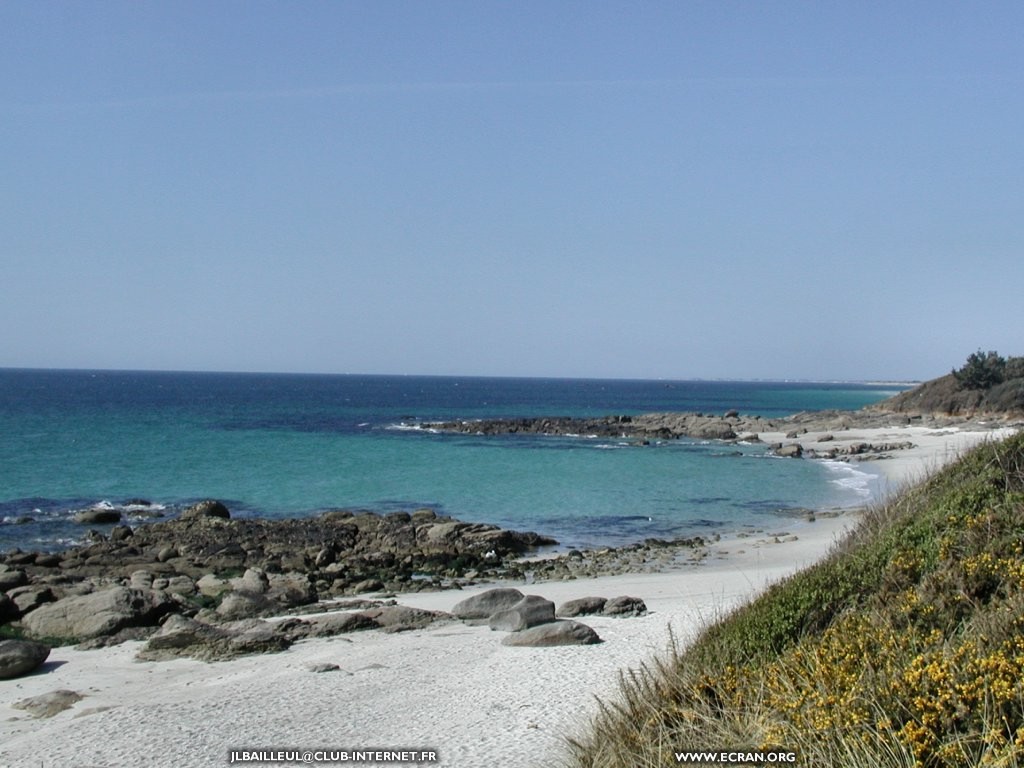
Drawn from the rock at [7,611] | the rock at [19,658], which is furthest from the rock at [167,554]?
the rock at [19,658]

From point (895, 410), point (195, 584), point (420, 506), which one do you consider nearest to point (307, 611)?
point (195, 584)

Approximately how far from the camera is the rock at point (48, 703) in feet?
37.2

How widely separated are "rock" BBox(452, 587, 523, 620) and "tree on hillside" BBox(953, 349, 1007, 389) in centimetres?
6999

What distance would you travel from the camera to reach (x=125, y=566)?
2355 centimetres

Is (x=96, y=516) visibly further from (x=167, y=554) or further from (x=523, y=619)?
(x=523, y=619)

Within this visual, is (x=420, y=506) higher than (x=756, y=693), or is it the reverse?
(x=756, y=693)

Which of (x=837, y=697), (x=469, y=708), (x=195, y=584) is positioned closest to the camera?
(x=837, y=697)

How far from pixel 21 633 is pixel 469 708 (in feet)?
34.1

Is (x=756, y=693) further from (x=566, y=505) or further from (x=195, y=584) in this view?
(x=566, y=505)

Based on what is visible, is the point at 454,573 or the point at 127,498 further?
the point at 127,498

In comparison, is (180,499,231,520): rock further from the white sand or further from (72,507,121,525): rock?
the white sand

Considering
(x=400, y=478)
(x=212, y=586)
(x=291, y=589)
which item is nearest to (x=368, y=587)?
(x=291, y=589)

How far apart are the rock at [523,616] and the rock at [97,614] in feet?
20.9

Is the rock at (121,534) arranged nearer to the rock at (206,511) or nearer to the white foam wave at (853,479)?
the rock at (206,511)
